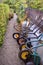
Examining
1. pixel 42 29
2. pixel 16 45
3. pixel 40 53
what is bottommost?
pixel 16 45

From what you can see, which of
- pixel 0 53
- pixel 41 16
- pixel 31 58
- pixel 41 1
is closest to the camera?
pixel 31 58

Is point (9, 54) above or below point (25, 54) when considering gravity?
below

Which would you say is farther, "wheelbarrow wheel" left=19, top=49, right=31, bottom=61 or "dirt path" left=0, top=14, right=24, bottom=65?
"dirt path" left=0, top=14, right=24, bottom=65

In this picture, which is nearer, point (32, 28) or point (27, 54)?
point (27, 54)

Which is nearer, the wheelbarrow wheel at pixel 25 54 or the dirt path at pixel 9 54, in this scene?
the wheelbarrow wheel at pixel 25 54

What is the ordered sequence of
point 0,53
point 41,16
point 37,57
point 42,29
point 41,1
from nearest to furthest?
point 37,57 → point 0,53 → point 42,29 → point 41,16 → point 41,1

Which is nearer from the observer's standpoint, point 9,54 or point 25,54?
point 25,54

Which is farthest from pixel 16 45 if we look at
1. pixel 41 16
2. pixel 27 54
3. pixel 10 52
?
pixel 27 54

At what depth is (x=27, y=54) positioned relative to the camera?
6086 mm

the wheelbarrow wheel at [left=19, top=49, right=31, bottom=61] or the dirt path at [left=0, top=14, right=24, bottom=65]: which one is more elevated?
the wheelbarrow wheel at [left=19, top=49, right=31, bottom=61]

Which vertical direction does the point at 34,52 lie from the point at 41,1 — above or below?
above

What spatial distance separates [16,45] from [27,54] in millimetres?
2971

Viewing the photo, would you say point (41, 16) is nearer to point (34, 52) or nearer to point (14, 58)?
point (14, 58)

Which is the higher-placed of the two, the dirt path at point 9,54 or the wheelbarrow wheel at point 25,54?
the wheelbarrow wheel at point 25,54
